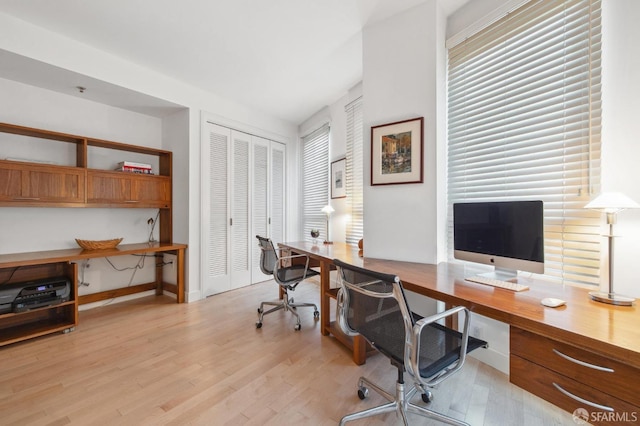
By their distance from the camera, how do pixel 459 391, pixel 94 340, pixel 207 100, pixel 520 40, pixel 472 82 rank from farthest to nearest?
pixel 207 100 < pixel 94 340 < pixel 472 82 < pixel 520 40 < pixel 459 391

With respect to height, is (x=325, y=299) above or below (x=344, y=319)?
below

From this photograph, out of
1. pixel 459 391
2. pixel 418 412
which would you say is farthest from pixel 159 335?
pixel 459 391

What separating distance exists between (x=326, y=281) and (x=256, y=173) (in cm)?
247

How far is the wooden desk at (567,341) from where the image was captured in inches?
33.5

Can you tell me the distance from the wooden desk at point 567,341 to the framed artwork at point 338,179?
2462mm

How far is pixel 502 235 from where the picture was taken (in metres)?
1.67

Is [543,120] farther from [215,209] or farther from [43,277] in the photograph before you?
[43,277]

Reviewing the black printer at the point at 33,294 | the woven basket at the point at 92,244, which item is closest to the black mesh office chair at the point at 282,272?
the woven basket at the point at 92,244

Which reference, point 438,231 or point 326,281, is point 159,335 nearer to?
point 326,281

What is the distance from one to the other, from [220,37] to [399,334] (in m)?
2.99

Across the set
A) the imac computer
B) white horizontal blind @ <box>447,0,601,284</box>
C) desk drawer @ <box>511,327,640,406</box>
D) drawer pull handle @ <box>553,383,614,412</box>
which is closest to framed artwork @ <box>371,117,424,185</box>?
white horizontal blind @ <box>447,0,601,284</box>

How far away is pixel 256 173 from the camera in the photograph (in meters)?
4.36

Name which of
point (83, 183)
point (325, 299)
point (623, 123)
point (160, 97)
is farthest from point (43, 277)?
point (623, 123)

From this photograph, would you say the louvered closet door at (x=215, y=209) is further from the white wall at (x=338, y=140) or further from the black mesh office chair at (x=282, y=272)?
the white wall at (x=338, y=140)
